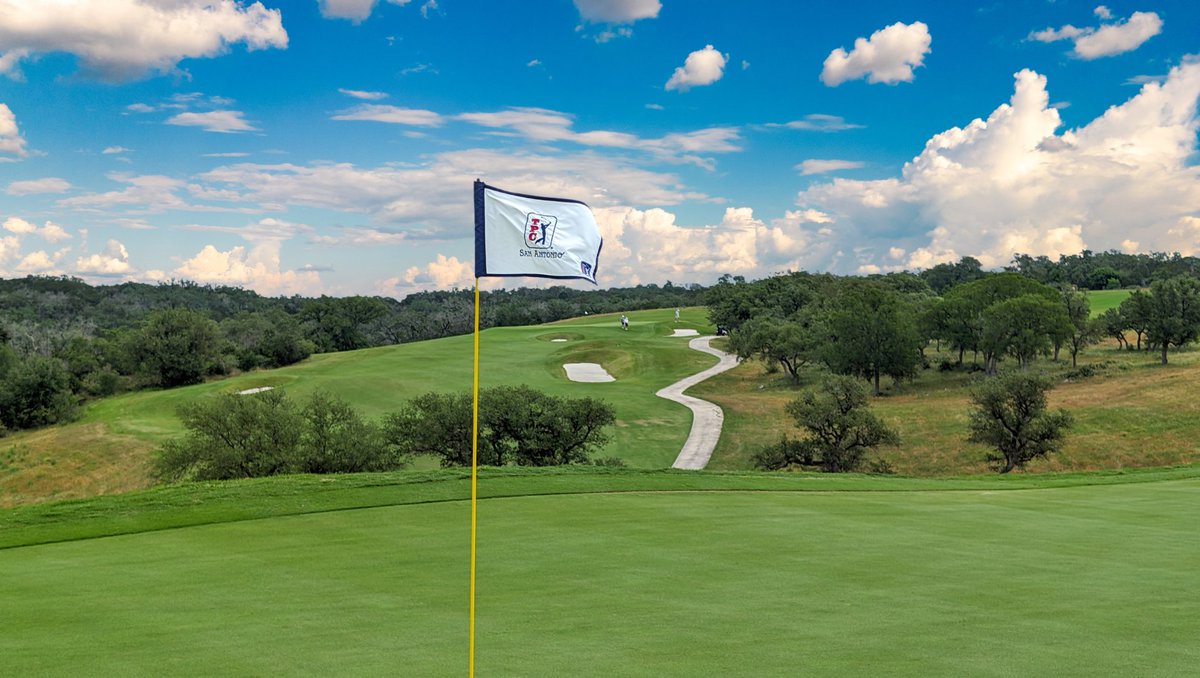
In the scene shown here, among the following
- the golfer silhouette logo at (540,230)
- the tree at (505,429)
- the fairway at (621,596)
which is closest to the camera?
the fairway at (621,596)

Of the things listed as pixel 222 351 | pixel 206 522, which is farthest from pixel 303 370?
pixel 206 522

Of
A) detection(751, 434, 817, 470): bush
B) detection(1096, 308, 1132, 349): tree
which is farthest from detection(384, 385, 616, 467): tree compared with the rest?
detection(1096, 308, 1132, 349): tree

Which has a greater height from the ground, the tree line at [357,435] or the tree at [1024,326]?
the tree at [1024,326]

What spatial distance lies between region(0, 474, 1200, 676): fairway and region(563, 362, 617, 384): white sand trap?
5265 centimetres

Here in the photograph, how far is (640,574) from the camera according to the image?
33.9 feet

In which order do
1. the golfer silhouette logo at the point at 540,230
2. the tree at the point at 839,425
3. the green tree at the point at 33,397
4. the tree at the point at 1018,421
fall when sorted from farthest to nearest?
the green tree at the point at 33,397 < the tree at the point at 839,425 < the tree at the point at 1018,421 < the golfer silhouette logo at the point at 540,230

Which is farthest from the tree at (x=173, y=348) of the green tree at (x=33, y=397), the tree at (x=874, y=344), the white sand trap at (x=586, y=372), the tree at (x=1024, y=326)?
the tree at (x=1024, y=326)

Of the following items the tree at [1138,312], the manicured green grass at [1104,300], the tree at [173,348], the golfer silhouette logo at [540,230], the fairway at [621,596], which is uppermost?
the manicured green grass at [1104,300]

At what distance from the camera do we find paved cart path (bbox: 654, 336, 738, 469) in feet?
142

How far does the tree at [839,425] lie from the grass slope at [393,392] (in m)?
8.23

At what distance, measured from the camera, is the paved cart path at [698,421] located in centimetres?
4325

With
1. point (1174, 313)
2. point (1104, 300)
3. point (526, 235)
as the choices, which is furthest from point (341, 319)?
point (526, 235)

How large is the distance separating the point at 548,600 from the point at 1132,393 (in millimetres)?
53339

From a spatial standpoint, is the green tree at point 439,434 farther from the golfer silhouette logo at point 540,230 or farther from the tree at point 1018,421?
the golfer silhouette logo at point 540,230
